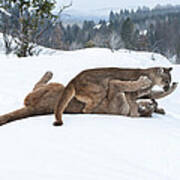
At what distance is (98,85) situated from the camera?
6.91 feet

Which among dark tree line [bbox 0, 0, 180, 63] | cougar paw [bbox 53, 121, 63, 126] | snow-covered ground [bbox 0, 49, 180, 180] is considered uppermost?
dark tree line [bbox 0, 0, 180, 63]

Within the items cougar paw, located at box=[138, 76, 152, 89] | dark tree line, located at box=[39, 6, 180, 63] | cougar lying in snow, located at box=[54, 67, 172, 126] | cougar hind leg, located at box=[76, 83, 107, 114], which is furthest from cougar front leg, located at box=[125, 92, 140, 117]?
dark tree line, located at box=[39, 6, 180, 63]

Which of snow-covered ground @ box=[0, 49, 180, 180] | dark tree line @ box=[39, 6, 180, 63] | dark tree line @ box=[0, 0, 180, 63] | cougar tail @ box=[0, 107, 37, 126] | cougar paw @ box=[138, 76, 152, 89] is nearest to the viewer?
snow-covered ground @ box=[0, 49, 180, 180]

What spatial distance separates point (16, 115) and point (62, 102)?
0.41 metres

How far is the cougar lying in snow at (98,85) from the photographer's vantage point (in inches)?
78.2

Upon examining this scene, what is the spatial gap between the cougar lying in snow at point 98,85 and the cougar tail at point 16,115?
0.99ft

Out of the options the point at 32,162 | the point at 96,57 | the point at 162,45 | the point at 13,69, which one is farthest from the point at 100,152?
the point at 162,45

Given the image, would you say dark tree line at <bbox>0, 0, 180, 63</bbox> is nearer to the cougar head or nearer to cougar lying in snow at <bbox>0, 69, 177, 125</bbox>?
the cougar head

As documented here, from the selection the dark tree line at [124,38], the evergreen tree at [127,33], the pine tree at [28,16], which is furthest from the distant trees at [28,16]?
the evergreen tree at [127,33]

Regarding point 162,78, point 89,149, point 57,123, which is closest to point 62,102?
point 57,123

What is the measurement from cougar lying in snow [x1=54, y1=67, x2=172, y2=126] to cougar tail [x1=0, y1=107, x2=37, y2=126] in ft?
0.99

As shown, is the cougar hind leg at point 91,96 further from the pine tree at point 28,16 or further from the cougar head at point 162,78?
the pine tree at point 28,16

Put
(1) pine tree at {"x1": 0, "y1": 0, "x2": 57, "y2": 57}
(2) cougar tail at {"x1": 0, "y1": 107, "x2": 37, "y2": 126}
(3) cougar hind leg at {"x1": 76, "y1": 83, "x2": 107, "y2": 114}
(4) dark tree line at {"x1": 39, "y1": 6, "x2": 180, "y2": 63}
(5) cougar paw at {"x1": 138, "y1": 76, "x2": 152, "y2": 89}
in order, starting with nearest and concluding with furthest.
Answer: (2) cougar tail at {"x1": 0, "y1": 107, "x2": 37, "y2": 126}
(3) cougar hind leg at {"x1": 76, "y1": 83, "x2": 107, "y2": 114}
(5) cougar paw at {"x1": 138, "y1": 76, "x2": 152, "y2": 89}
(1) pine tree at {"x1": 0, "y1": 0, "x2": 57, "y2": 57}
(4) dark tree line at {"x1": 39, "y1": 6, "x2": 180, "y2": 63}

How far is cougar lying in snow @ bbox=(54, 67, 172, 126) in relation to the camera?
199 cm
